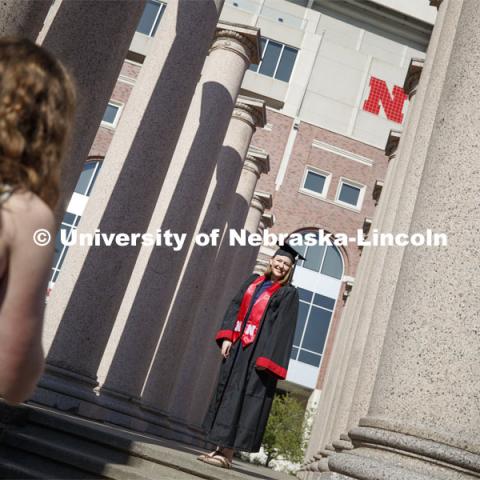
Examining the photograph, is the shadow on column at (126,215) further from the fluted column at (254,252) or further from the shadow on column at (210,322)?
the fluted column at (254,252)

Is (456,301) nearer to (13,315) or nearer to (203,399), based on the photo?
(13,315)

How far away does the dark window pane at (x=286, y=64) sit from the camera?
46031 millimetres

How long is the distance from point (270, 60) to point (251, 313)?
39.9m

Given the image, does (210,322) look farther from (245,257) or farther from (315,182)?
(315,182)

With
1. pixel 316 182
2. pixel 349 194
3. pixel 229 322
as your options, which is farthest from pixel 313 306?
pixel 229 322

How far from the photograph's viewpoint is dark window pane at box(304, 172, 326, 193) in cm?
4422

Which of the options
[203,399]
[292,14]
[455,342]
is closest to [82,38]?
[455,342]

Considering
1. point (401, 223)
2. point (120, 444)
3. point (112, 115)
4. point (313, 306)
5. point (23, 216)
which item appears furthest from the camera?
point (112, 115)

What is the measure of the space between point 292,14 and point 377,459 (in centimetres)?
4740

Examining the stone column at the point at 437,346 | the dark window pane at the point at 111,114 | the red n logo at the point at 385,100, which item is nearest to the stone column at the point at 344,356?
the stone column at the point at 437,346

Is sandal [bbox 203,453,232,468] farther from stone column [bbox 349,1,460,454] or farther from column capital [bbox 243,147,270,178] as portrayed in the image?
column capital [bbox 243,147,270,178]

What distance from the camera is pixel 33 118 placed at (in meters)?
1.79

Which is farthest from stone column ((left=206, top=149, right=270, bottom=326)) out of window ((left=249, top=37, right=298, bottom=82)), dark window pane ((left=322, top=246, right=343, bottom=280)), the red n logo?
the red n logo

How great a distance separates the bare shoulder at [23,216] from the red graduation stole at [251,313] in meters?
6.94
